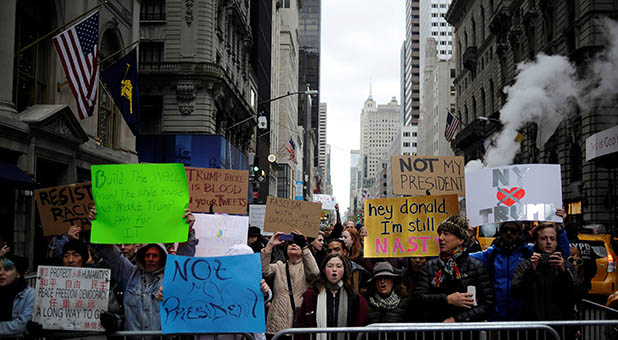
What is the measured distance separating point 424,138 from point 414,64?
5410 centimetres

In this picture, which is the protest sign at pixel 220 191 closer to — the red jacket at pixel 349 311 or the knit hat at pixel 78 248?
the knit hat at pixel 78 248

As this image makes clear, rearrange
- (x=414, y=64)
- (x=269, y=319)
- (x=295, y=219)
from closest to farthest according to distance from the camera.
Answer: (x=269, y=319) < (x=295, y=219) < (x=414, y=64)

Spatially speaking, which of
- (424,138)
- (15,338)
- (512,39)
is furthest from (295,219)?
(424,138)

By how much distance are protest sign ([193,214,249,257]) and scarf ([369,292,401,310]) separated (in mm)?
2100

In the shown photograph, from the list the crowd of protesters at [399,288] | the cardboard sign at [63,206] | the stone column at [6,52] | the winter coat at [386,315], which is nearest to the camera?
the crowd of protesters at [399,288]

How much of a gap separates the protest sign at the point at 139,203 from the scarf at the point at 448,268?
2388 mm

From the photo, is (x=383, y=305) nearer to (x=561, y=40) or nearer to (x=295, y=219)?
(x=295, y=219)

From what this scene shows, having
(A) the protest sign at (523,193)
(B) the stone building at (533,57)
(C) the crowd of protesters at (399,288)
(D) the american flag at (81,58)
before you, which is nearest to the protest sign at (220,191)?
(C) the crowd of protesters at (399,288)

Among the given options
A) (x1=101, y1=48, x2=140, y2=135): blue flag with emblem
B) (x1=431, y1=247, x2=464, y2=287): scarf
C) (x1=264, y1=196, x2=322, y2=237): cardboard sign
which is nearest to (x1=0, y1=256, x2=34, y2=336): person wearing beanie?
(x1=431, y1=247, x2=464, y2=287): scarf

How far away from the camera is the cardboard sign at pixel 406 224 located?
25.5 ft

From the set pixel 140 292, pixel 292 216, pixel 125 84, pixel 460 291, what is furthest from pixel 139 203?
pixel 125 84

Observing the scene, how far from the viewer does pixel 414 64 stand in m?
168

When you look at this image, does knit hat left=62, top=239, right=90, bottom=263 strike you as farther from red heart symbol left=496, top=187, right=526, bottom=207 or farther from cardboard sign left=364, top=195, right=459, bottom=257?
red heart symbol left=496, top=187, right=526, bottom=207

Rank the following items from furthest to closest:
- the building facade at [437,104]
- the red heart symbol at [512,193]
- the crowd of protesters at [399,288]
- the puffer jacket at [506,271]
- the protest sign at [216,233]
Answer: the building facade at [437,104] < the red heart symbol at [512,193] < the protest sign at [216,233] < the puffer jacket at [506,271] < the crowd of protesters at [399,288]
